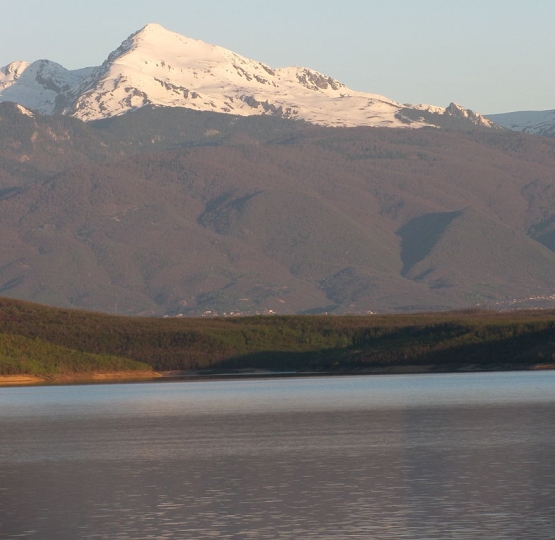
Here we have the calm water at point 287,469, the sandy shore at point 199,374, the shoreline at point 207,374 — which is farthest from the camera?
the sandy shore at point 199,374

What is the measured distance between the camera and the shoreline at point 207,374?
562 feet

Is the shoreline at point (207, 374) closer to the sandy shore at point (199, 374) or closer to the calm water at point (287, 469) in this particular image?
the sandy shore at point (199, 374)

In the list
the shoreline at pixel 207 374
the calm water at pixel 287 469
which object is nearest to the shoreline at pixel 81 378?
the shoreline at pixel 207 374

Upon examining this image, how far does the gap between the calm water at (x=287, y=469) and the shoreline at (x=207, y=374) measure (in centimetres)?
6062

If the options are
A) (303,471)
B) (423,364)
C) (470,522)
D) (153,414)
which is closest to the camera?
(470,522)

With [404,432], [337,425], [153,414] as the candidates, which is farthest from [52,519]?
[153,414]

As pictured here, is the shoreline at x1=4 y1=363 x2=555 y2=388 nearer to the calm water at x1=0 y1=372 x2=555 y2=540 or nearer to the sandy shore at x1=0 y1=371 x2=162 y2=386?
the sandy shore at x1=0 y1=371 x2=162 y2=386

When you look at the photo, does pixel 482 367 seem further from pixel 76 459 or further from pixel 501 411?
pixel 76 459

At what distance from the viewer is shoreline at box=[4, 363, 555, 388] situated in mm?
171375

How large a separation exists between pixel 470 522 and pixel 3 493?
19.1 metres

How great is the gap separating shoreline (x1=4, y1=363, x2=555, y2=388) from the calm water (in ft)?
199

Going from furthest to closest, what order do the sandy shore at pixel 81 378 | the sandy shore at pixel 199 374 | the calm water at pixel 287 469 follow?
the sandy shore at pixel 199 374 < the sandy shore at pixel 81 378 < the calm water at pixel 287 469

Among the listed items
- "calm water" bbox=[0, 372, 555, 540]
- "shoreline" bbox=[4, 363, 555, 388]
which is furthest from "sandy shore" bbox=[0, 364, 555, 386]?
"calm water" bbox=[0, 372, 555, 540]

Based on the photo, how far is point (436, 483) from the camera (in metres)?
53.2
